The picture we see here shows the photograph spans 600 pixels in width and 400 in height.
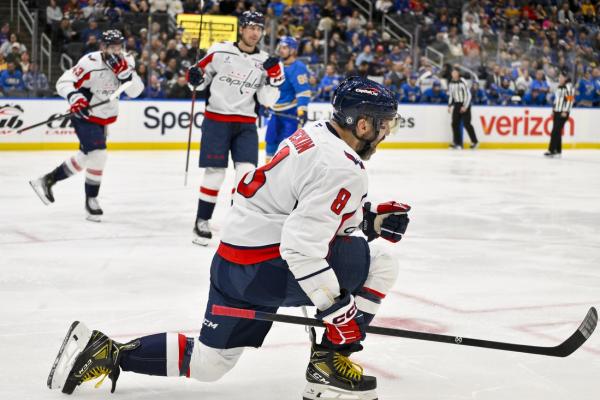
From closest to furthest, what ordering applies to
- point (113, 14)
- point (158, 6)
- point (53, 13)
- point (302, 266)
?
point (302, 266), point (113, 14), point (53, 13), point (158, 6)

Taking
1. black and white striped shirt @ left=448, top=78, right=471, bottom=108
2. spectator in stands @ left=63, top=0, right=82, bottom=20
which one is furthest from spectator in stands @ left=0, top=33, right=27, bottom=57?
black and white striped shirt @ left=448, top=78, right=471, bottom=108

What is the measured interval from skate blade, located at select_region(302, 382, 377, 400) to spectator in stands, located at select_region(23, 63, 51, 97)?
34.1 feet

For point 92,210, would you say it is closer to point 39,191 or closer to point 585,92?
point 39,191

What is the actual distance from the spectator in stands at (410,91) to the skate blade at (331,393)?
1287 centimetres

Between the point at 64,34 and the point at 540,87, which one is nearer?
the point at 64,34

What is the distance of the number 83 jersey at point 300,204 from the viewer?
240 cm

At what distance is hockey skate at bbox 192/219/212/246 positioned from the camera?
5720 millimetres

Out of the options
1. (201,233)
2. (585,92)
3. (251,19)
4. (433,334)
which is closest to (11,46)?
(251,19)

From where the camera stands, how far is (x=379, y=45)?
16.1 meters

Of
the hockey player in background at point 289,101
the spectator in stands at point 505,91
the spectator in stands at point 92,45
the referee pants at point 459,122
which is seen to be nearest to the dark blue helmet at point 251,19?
the hockey player in background at point 289,101

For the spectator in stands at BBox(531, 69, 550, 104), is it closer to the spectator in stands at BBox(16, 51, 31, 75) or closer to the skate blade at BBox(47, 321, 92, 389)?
the spectator in stands at BBox(16, 51, 31, 75)

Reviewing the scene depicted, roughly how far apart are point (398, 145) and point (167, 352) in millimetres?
12660

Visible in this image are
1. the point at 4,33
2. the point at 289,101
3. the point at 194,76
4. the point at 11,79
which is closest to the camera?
the point at 194,76

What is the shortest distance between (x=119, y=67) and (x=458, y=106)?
945cm
